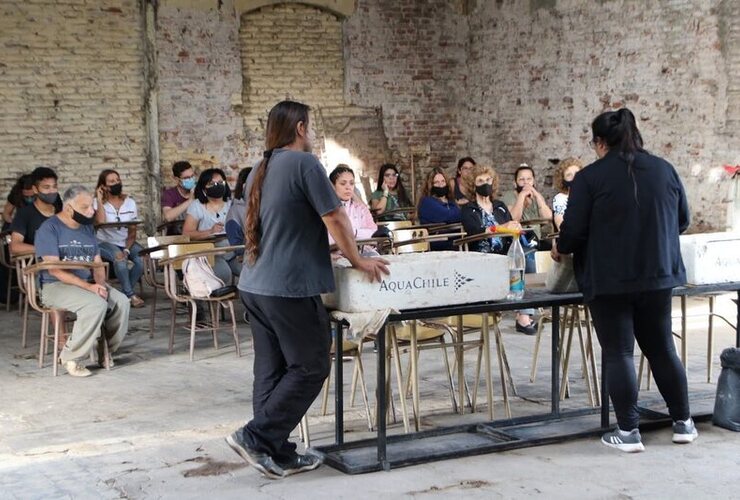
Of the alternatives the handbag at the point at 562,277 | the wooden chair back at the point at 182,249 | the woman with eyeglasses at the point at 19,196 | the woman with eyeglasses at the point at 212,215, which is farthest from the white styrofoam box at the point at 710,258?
the woman with eyeglasses at the point at 19,196

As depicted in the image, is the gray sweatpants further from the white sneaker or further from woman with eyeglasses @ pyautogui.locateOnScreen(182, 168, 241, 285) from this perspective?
woman with eyeglasses @ pyautogui.locateOnScreen(182, 168, 241, 285)

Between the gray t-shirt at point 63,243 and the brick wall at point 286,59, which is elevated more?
the brick wall at point 286,59

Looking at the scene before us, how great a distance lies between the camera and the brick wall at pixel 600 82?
417 inches

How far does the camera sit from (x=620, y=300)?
199 inches

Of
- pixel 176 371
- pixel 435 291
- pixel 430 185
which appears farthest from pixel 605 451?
pixel 430 185

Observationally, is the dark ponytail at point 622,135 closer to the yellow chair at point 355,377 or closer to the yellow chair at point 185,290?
the yellow chair at point 355,377

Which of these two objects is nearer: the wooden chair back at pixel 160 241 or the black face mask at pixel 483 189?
the black face mask at pixel 483 189

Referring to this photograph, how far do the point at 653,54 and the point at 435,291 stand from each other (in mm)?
6914

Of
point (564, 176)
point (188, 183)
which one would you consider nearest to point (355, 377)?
point (564, 176)

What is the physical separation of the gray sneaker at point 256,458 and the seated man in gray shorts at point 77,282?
2703 mm

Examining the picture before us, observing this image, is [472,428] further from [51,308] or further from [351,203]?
[351,203]

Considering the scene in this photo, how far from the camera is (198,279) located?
7.96 meters

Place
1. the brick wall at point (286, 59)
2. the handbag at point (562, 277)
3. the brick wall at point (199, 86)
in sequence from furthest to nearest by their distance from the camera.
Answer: the brick wall at point (286, 59) → the brick wall at point (199, 86) → the handbag at point (562, 277)

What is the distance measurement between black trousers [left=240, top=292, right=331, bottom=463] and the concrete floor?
0.22m
